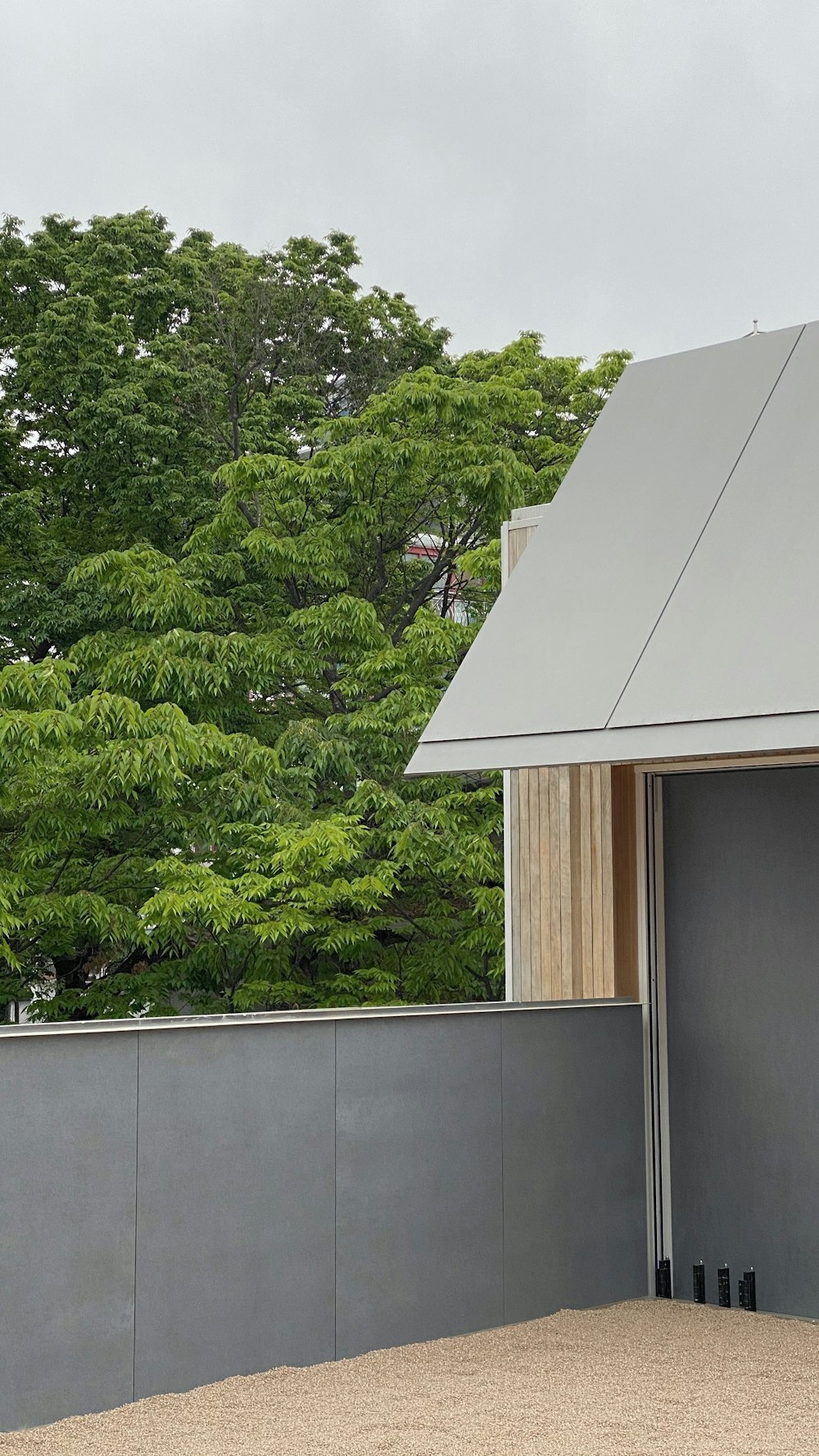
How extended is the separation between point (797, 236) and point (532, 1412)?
72.7ft

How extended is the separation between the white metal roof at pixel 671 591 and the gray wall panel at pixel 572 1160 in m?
1.71

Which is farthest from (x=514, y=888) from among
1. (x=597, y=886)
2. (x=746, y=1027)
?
(x=746, y=1027)

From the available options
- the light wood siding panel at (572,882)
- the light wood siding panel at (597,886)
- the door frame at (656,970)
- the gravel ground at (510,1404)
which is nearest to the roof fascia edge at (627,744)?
the light wood siding panel at (572,882)

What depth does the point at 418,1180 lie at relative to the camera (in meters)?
7.68

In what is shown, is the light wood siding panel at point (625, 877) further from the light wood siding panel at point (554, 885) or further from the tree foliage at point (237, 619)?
the tree foliage at point (237, 619)

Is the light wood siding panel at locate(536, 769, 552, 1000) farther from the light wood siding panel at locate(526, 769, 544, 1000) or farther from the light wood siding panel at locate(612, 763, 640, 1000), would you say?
the light wood siding panel at locate(612, 763, 640, 1000)

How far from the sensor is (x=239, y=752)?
42.9 ft

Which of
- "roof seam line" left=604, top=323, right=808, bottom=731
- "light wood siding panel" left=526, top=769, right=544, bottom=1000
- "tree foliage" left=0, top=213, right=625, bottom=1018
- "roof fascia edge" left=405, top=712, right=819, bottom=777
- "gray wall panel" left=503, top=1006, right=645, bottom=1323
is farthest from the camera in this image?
"tree foliage" left=0, top=213, right=625, bottom=1018

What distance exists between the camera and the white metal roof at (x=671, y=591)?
7.18m

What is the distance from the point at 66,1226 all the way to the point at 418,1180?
2000 millimetres

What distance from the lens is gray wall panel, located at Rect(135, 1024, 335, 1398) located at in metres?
6.61

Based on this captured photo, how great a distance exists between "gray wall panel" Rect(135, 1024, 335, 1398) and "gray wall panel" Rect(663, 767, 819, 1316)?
258 cm

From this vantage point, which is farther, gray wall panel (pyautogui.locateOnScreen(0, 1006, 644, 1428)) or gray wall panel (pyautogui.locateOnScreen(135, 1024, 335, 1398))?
gray wall panel (pyautogui.locateOnScreen(135, 1024, 335, 1398))

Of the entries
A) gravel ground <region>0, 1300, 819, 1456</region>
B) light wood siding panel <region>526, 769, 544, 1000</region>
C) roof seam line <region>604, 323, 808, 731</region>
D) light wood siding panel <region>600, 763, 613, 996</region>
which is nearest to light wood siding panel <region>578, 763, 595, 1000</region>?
light wood siding panel <region>600, 763, 613, 996</region>
